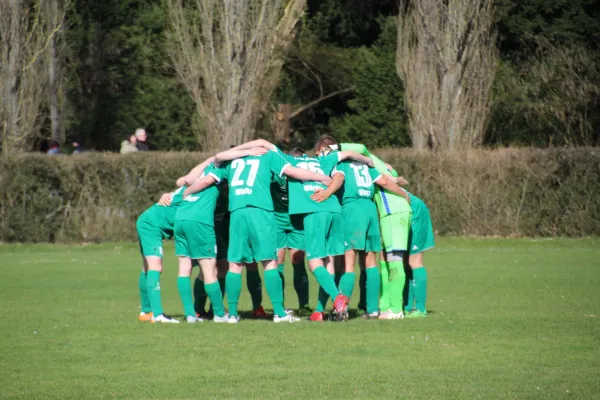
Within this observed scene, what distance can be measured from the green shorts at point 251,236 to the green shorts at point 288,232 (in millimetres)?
1030

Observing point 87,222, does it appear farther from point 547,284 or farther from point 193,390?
point 193,390

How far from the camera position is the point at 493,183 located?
78.9 ft

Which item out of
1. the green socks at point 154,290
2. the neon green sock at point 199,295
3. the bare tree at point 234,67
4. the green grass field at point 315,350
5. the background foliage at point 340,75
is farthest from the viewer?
the background foliage at point 340,75

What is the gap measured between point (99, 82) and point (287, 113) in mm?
8316

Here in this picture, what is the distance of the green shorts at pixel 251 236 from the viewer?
11625mm

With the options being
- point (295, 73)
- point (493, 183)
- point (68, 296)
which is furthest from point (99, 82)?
point (68, 296)

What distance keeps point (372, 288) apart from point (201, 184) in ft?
7.50

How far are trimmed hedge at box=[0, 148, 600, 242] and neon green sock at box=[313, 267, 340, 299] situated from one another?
12.8m

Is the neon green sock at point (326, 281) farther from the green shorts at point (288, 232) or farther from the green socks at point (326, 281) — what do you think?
the green shorts at point (288, 232)

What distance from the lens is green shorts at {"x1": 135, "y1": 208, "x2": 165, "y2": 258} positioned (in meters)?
12.1

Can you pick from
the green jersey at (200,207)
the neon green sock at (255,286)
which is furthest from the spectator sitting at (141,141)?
the green jersey at (200,207)

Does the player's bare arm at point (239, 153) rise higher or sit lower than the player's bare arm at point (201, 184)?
higher

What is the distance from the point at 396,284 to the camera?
1223cm

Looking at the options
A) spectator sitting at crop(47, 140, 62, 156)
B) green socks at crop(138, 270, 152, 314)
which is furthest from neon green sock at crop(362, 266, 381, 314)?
spectator sitting at crop(47, 140, 62, 156)
